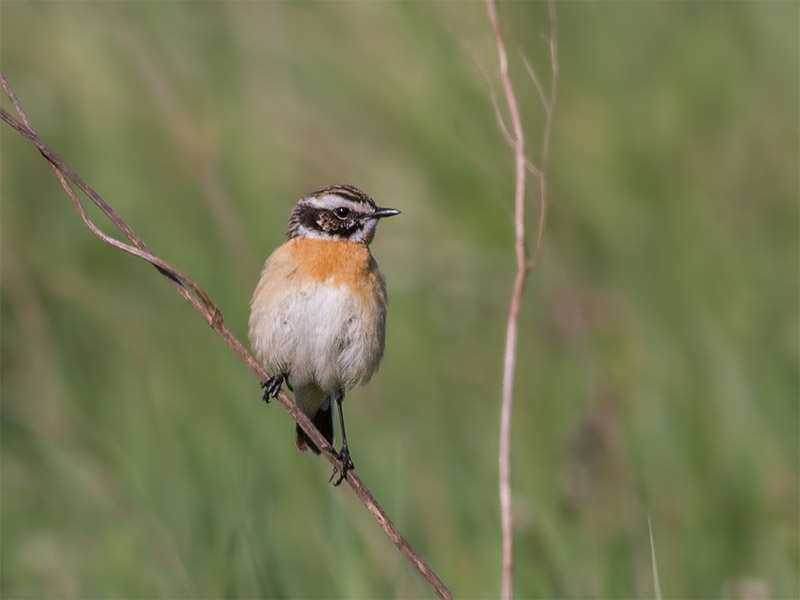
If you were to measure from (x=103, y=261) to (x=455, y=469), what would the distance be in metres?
2.51

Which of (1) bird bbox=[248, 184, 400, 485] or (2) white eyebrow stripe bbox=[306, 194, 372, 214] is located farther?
(2) white eyebrow stripe bbox=[306, 194, 372, 214]

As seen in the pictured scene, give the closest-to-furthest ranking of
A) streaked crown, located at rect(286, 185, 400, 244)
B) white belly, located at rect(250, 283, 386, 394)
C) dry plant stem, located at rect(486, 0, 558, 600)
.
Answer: dry plant stem, located at rect(486, 0, 558, 600) → white belly, located at rect(250, 283, 386, 394) → streaked crown, located at rect(286, 185, 400, 244)

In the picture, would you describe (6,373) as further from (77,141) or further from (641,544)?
(641,544)

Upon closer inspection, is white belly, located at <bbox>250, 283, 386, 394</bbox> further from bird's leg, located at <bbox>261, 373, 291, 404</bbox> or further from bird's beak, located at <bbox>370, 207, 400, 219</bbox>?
bird's beak, located at <bbox>370, 207, 400, 219</bbox>

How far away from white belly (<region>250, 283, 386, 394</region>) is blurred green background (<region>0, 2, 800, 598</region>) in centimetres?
39

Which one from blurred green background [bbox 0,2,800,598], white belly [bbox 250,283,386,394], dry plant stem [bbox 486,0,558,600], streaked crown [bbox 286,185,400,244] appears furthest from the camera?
blurred green background [bbox 0,2,800,598]

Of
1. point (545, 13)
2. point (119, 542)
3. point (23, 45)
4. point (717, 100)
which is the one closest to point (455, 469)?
point (119, 542)

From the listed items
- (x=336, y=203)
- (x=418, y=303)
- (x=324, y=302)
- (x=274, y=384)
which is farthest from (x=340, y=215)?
(x=418, y=303)

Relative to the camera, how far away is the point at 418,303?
736cm

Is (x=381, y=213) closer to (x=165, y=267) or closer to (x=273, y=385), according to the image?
(x=273, y=385)

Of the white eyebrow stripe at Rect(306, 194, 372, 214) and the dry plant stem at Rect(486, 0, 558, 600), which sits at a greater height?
the white eyebrow stripe at Rect(306, 194, 372, 214)

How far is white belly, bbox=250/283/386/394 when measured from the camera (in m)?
4.57

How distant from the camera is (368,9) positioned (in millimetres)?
7441

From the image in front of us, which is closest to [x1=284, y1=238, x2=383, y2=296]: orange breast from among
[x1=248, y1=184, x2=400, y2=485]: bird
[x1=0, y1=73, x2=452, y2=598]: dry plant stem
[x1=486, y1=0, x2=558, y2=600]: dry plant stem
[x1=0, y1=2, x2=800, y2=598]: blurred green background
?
[x1=248, y1=184, x2=400, y2=485]: bird
